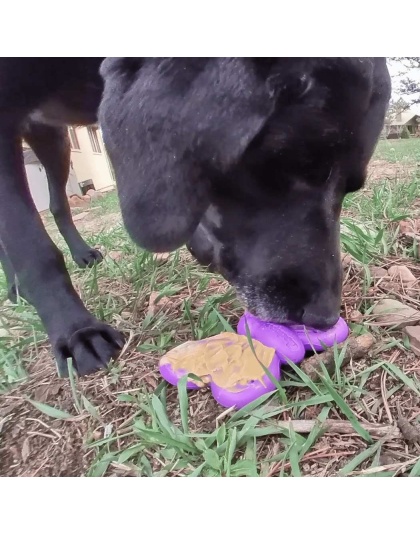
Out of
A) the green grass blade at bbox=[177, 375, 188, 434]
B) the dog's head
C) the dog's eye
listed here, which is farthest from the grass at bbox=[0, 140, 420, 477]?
the dog's eye

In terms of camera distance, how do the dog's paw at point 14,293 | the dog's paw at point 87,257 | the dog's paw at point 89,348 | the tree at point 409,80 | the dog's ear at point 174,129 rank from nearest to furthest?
the dog's ear at point 174,129 < the tree at point 409,80 < the dog's paw at point 89,348 < the dog's paw at point 14,293 < the dog's paw at point 87,257

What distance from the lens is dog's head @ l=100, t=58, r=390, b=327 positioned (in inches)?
23.6

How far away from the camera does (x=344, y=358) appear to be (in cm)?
73

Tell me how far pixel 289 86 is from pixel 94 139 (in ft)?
1.27

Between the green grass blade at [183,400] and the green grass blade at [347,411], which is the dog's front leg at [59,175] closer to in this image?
the green grass blade at [183,400]

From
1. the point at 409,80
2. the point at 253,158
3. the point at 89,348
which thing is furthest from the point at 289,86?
the point at 89,348

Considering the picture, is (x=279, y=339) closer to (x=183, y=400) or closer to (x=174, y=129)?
(x=183, y=400)

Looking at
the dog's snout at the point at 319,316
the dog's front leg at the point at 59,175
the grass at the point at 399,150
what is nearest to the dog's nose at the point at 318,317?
the dog's snout at the point at 319,316

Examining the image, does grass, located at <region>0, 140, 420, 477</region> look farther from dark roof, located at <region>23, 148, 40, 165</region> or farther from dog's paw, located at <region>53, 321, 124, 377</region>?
dark roof, located at <region>23, 148, 40, 165</region>

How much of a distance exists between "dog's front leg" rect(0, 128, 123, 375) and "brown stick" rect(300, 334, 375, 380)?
1.02 feet

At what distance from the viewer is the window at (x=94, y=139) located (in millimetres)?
845

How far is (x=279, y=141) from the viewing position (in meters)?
0.63

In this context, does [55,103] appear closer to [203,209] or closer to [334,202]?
[203,209]
